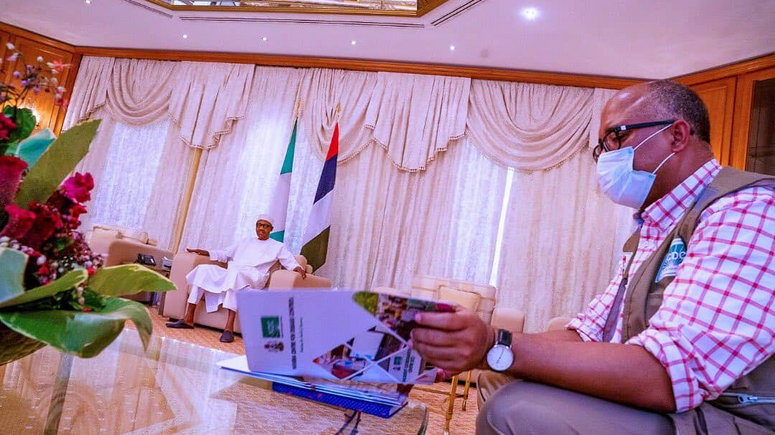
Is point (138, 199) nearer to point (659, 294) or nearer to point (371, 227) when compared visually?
point (371, 227)

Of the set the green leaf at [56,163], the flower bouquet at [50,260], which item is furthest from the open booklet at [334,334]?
the green leaf at [56,163]

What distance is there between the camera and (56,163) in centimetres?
68

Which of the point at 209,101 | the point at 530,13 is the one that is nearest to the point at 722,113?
the point at 530,13

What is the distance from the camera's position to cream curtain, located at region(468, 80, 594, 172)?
209 inches

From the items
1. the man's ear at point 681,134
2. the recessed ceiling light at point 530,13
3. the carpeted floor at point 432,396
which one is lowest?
the carpeted floor at point 432,396

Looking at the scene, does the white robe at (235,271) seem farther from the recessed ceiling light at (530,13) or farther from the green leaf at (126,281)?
the green leaf at (126,281)

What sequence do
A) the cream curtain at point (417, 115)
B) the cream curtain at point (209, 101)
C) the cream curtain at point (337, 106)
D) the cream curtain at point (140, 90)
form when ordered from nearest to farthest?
the cream curtain at point (417, 115) → the cream curtain at point (337, 106) → the cream curtain at point (209, 101) → the cream curtain at point (140, 90)

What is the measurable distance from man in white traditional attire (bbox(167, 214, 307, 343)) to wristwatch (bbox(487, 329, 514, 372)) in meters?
3.69

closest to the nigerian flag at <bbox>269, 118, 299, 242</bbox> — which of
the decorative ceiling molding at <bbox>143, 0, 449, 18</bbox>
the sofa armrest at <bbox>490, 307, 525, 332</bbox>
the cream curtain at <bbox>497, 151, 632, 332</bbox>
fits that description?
the decorative ceiling molding at <bbox>143, 0, 449, 18</bbox>

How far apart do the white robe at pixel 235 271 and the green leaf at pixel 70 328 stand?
375 cm

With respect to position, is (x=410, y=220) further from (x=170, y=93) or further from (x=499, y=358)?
(x=499, y=358)

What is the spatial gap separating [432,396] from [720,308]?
9.32ft

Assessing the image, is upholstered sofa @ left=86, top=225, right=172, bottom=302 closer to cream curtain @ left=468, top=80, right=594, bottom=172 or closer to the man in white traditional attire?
the man in white traditional attire

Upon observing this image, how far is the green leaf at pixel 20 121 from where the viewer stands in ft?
2.46
